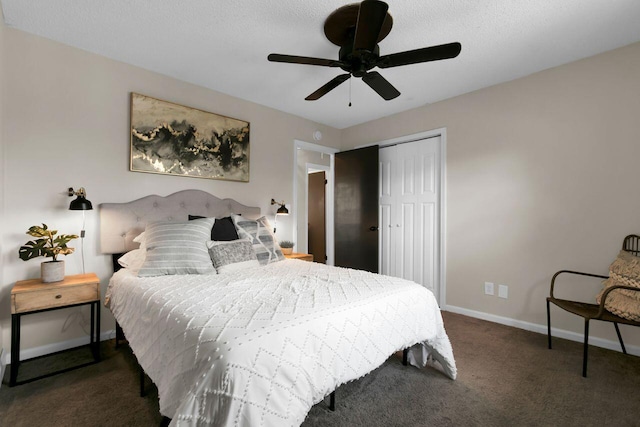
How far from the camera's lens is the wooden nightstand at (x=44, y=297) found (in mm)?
1961

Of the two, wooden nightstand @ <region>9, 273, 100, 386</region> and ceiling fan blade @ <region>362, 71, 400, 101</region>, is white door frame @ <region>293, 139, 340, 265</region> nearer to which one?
ceiling fan blade @ <region>362, 71, 400, 101</region>

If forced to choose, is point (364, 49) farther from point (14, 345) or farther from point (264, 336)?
point (14, 345)

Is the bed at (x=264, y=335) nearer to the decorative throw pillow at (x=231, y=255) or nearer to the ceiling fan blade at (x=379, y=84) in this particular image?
the decorative throw pillow at (x=231, y=255)

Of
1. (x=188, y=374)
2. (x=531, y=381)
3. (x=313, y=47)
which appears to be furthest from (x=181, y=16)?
(x=531, y=381)

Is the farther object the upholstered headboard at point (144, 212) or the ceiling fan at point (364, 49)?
the upholstered headboard at point (144, 212)

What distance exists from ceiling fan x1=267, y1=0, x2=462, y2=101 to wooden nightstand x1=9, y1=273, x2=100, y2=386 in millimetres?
2146

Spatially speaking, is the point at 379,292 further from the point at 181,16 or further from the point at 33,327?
the point at 33,327

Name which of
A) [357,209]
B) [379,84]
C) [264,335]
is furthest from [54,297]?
[357,209]

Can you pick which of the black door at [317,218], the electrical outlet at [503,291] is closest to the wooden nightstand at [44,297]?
the electrical outlet at [503,291]

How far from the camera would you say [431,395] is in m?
1.85

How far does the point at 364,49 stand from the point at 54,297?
2.71 metres

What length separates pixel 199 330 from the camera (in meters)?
1.24

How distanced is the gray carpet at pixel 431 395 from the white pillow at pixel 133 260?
69 centimetres

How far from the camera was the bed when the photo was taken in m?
1.07
